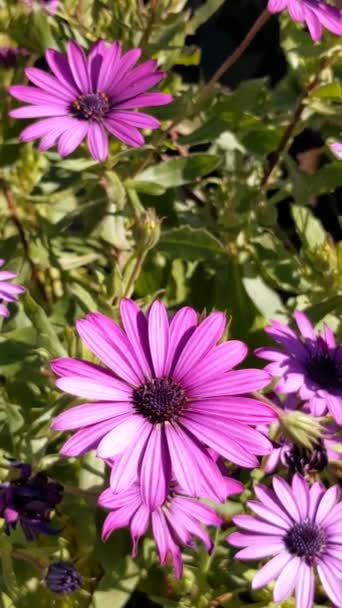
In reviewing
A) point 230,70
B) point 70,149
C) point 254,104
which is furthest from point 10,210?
point 230,70

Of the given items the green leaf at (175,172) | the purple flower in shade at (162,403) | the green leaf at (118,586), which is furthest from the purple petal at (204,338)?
the green leaf at (175,172)

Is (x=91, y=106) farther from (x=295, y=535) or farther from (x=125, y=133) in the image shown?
(x=295, y=535)

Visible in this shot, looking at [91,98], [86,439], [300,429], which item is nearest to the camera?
[86,439]

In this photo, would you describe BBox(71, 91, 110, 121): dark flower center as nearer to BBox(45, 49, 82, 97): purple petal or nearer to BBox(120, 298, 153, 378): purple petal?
BBox(45, 49, 82, 97): purple petal

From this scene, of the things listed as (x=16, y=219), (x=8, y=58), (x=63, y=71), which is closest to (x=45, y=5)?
(x=8, y=58)

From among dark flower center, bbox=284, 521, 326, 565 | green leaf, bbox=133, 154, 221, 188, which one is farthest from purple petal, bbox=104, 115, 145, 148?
dark flower center, bbox=284, 521, 326, 565
